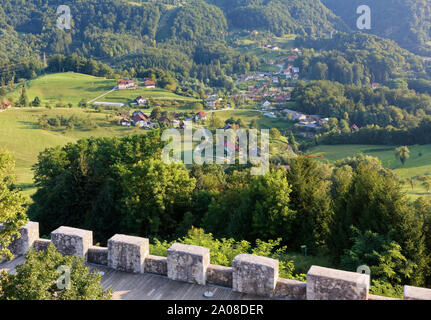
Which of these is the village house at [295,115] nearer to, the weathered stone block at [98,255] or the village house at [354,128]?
the village house at [354,128]

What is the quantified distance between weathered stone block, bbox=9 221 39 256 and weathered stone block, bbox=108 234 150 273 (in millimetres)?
2032

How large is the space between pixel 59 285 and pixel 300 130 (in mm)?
104027

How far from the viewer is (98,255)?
936 centimetres

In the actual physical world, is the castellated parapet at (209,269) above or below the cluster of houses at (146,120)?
below

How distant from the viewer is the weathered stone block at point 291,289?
775cm

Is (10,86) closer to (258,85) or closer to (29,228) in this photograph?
(258,85)

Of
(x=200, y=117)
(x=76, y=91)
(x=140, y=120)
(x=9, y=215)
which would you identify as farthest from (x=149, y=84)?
(x=9, y=215)

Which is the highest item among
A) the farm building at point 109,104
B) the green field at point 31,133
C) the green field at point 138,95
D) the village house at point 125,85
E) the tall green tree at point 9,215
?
the village house at point 125,85

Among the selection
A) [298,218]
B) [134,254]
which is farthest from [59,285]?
[298,218]

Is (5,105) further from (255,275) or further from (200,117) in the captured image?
(255,275)

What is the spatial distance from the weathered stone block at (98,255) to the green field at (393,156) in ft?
142

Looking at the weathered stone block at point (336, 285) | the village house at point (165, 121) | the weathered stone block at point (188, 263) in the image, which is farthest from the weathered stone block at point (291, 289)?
the village house at point (165, 121)

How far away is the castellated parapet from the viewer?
23.6 ft

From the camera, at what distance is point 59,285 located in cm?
707
